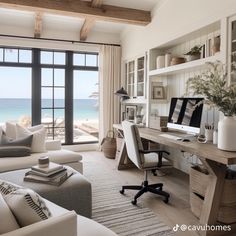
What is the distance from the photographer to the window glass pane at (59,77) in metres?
5.59

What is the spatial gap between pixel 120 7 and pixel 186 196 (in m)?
3.30

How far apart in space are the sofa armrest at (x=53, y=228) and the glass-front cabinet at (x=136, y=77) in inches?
145

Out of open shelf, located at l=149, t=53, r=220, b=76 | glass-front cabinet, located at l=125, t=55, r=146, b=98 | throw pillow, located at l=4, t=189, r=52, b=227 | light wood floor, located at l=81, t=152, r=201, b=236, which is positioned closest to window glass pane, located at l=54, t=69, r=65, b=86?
glass-front cabinet, located at l=125, t=55, r=146, b=98

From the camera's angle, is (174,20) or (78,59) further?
(78,59)

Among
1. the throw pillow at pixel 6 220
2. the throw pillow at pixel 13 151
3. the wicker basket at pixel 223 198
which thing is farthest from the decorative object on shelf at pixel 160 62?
the throw pillow at pixel 6 220

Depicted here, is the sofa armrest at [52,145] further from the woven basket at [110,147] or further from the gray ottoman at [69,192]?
the woven basket at [110,147]

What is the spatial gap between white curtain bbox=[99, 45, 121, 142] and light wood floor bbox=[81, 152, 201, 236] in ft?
3.32

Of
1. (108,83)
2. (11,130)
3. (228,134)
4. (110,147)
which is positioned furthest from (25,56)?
(228,134)

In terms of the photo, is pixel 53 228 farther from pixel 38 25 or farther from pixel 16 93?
pixel 16 93

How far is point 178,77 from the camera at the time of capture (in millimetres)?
4188

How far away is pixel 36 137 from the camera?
358 cm

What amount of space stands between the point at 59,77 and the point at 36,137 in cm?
239

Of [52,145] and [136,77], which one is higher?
[136,77]

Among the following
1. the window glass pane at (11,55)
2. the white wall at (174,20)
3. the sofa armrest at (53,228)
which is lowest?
the sofa armrest at (53,228)
